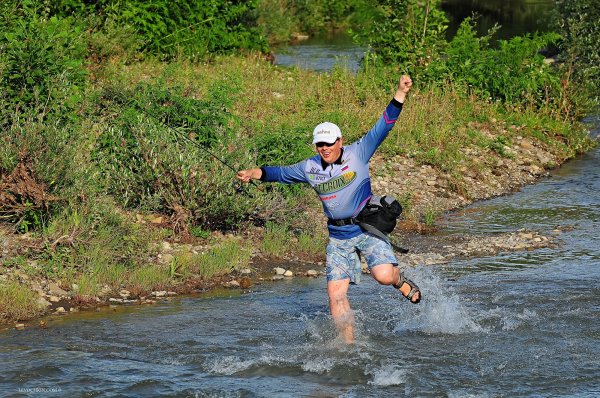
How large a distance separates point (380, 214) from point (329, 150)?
2.32 feet

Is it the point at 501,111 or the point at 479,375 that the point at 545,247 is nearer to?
the point at 479,375

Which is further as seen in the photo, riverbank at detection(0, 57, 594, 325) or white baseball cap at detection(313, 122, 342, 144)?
riverbank at detection(0, 57, 594, 325)

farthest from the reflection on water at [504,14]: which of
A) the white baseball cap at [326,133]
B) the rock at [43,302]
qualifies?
the white baseball cap at [326,133]

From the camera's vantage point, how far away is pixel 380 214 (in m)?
8.89

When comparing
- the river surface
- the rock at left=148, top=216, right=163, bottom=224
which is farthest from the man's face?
the river surface

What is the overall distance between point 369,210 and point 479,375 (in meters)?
1.65

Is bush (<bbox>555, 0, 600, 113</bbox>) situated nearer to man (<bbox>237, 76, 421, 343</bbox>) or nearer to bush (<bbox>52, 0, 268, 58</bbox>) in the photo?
bush (<bbox>52, 0, 268, 58</bbox>)

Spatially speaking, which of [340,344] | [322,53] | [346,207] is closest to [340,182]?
[346,207]

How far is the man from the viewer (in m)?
8.85

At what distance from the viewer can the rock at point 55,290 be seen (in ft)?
34.4

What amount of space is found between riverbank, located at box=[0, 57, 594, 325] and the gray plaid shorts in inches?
95.3

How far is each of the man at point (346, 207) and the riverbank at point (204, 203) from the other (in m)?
2.43

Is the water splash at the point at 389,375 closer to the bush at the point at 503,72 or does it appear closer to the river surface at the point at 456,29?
the bush at the point at 503,72

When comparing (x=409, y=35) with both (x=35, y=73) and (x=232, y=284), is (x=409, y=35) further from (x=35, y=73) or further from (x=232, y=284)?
(x=232, y=284)
